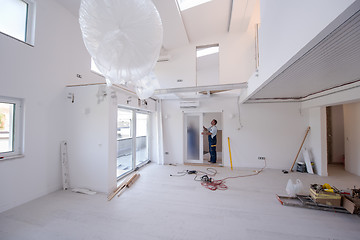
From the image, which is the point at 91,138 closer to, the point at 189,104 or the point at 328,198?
the point at 189,104

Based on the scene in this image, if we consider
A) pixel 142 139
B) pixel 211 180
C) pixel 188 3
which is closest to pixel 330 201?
pixel 211 180

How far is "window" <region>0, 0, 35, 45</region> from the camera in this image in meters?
2.27

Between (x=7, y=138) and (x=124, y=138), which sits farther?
(x=124, y=138)

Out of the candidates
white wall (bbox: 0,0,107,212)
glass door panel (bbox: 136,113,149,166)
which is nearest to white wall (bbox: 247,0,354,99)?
glass door panel (bbox: 136,113,149,166)

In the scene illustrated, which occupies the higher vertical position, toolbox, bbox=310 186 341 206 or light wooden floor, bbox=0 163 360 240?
toolbox, bbox=310 186 341 206

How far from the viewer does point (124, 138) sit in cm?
386

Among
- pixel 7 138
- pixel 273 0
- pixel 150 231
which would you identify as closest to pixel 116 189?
pixel 150 231

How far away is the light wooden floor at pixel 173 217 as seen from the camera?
175 centimetres

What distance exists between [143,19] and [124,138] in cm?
331

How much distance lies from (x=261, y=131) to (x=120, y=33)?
473cm

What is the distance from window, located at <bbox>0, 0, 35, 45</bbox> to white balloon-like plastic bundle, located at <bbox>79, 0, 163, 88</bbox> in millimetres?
2509

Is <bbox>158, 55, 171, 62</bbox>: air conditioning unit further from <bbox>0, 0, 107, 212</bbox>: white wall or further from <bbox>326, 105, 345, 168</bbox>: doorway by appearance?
<bbox>326, 105, 345, 168</bbox>: doorway

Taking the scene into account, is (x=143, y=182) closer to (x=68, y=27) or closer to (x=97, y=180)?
(x=97, y=180)

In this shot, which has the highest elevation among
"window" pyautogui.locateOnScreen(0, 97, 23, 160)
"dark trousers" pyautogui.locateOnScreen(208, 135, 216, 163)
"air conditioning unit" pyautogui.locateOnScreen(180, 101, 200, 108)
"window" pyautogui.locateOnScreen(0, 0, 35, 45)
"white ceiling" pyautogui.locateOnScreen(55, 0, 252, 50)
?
"white ceiling" pyautogui.locateOnScreen(55, 0, 252, 50)
